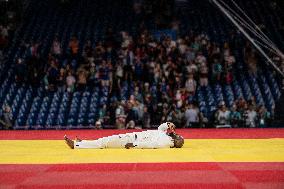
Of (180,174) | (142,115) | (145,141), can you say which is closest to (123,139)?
(145,141)

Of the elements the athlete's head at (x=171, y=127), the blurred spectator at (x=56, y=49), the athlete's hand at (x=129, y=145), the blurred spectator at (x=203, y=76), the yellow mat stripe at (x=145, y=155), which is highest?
the blurred spectator at (x=56, y=49)

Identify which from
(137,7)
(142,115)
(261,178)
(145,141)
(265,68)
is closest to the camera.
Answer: (261,178)

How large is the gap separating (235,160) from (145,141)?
2.34m

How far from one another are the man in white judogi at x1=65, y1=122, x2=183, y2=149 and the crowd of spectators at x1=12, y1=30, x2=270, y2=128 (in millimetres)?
8290

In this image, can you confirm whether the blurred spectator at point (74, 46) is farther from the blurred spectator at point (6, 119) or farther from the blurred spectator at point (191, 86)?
the blurred spectator at point (191, 86)

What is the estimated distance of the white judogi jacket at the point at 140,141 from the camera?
9.16 m

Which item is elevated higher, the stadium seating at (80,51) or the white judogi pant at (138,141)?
the stadium seating at (80,51)

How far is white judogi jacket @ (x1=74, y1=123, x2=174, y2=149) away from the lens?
9156mm

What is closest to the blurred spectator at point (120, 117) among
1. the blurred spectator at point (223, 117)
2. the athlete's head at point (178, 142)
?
the blurred spectator at point (223, 117)

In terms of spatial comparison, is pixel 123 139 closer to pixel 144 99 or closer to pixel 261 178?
pixel 261 178

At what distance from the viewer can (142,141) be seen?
916cm

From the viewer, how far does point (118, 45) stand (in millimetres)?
21234

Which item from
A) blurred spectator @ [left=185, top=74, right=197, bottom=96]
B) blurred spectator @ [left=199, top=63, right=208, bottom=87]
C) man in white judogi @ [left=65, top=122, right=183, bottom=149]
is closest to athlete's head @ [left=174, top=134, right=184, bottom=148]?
man in white judogi @ [left=65, top=122, right=183, bottom=149]

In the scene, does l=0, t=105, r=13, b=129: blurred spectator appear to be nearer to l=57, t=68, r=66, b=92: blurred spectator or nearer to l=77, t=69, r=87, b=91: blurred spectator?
l=57, t=68, r=66, b=92: blurred spectator
